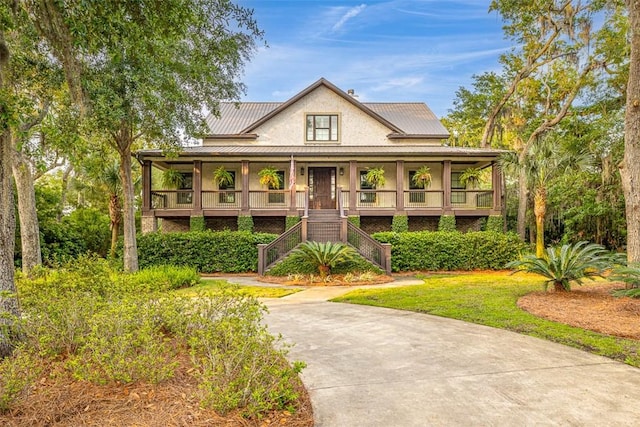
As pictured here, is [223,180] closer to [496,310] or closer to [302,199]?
[302,199]

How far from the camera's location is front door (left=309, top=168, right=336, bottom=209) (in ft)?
63.5

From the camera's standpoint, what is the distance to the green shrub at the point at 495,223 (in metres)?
17.0

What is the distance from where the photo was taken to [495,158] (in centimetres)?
1734

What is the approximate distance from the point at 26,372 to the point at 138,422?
4.18 feet

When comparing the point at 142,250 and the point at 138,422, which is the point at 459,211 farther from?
the point at 138,422

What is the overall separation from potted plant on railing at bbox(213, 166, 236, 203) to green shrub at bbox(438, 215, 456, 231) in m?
10.1

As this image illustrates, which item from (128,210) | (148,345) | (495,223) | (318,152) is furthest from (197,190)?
(148,345)

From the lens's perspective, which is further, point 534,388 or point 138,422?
point 534,388

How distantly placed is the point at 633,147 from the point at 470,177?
10861 millimetres

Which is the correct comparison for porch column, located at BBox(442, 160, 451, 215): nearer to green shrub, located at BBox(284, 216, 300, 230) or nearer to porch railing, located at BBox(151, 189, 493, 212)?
porch railing, located at BBox(151, 189, 493, 212)

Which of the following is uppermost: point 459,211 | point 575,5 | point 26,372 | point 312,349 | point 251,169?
point 575,5

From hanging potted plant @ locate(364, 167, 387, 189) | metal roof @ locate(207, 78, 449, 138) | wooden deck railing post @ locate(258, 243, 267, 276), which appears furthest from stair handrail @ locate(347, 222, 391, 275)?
metal roof @ locate(207, 78, 449, 138)

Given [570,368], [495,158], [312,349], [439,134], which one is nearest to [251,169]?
[439,134]

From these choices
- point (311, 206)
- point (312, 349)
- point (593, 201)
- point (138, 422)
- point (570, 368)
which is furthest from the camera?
point (311, 206)
